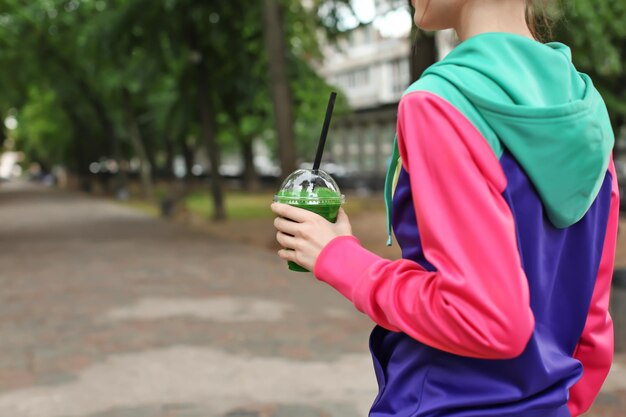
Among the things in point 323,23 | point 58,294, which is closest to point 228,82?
point 323,23

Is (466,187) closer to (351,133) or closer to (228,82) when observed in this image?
(228,82)

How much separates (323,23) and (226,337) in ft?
30.3

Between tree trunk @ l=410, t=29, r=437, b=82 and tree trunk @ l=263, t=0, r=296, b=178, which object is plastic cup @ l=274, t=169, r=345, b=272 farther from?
tree trunk @ l=263, t=0, r=296, b=178

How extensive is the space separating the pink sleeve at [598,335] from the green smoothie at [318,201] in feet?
1.60

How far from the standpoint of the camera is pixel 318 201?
139 centimetres

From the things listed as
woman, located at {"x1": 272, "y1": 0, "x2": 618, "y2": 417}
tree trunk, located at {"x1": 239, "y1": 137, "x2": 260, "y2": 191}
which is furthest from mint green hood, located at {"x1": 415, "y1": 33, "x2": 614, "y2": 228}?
tree trunk, located at {"x1": 239, "y1": 137, "x2": 260, "y2": 191}

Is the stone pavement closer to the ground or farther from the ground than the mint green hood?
closer to the ground

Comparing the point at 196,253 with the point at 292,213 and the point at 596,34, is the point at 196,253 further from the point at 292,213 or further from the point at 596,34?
the point at 292,213

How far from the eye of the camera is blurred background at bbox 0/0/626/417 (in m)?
6.02

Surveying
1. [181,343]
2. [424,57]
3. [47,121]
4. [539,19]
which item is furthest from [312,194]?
[47,121]

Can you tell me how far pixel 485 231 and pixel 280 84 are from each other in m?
14.4

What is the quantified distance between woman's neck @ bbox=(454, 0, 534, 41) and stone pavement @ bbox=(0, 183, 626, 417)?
435cm

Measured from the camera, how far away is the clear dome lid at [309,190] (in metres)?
1.40

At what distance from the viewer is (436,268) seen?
1.20m
